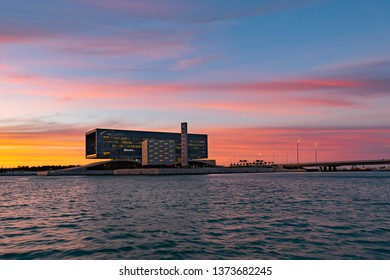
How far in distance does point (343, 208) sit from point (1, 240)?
32095 millimetres

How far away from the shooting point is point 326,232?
24.4 metres

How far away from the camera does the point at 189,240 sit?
22.2 metres
